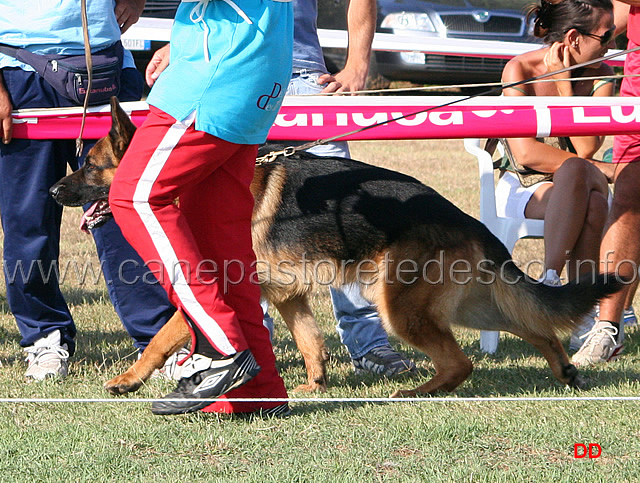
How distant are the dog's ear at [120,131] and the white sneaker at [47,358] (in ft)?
3.56

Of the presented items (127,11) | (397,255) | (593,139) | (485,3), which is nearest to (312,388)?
(397,255)

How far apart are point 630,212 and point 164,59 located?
2582mm

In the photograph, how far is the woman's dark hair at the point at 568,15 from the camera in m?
4.64

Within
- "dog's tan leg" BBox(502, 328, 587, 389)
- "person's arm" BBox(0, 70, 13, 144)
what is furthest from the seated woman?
"person's arm" BBox(0, 70, 13, 144)

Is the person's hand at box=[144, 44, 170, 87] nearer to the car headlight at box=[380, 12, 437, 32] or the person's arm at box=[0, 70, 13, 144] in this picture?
the person's arm at box=[0, 70, 13, 144]

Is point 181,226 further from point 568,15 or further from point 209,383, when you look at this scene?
point 568,15

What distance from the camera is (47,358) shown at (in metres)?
3.86

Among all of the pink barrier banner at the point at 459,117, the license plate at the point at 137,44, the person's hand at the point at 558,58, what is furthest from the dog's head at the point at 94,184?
the license plate at the point at 137,44

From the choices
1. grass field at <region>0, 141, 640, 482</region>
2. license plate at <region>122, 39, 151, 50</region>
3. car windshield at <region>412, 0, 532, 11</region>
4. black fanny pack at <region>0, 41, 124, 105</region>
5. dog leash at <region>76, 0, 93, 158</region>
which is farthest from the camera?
car windshield at <region>412, 0, 532, 11</region>

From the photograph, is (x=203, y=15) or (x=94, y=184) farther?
(x=94, y=184)

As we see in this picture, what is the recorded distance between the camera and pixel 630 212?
4363 mm

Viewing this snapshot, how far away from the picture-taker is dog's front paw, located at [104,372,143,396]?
3.18 m

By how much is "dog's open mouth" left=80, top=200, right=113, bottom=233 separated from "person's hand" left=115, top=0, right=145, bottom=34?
0.99m

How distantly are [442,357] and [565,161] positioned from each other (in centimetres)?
156
